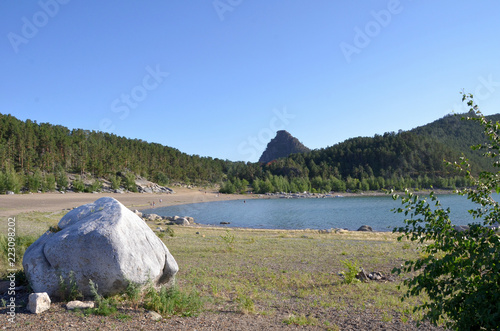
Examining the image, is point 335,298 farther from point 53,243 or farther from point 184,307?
point 53,243

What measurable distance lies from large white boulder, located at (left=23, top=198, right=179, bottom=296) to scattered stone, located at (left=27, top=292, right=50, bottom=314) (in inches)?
23.4

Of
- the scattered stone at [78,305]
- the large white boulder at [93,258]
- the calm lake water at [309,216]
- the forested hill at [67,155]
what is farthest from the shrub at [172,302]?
the forested hill at [67,155]

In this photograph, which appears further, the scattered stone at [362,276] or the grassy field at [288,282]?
the scattered stone at [362,276]

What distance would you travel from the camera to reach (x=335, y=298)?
10.7m

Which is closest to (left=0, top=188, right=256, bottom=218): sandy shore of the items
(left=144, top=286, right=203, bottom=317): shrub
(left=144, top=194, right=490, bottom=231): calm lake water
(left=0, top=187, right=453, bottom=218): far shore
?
(left=0, top=187, right=453, bottom=218): far shore

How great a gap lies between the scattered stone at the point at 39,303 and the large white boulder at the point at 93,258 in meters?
0.60

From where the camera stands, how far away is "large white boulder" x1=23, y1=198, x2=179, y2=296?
27.0 feet

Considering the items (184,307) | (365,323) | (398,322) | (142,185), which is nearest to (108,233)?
(184,307)

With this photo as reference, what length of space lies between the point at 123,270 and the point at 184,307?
6.32 feet

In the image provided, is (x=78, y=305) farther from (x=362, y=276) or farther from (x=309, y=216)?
(x=309, y=216)

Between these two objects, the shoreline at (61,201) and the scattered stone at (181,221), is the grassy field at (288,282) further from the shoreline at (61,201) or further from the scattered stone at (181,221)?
the scattered stone at (181,221)

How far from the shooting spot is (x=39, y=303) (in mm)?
7445

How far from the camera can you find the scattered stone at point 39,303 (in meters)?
7.39

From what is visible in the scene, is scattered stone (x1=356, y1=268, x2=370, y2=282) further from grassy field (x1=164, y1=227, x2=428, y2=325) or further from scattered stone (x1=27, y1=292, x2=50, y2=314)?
scattered stone (x1=27, y1=292, x2=50, y2=314)
